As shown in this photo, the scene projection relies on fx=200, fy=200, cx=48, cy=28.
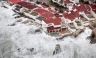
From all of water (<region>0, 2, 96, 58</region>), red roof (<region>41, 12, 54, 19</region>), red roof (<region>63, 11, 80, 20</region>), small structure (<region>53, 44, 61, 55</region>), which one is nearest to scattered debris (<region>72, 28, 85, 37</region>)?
water (<region>0, 2, 96, 58</region>)

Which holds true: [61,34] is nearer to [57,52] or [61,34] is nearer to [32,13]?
[57,52]

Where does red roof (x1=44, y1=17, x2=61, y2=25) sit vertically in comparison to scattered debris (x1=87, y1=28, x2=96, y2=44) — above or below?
above

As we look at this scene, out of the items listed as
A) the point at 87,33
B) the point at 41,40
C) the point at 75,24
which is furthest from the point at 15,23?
the point at 87,33

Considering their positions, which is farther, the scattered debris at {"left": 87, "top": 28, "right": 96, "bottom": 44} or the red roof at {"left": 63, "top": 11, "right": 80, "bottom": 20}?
the red roof at {"left": 63, "top": 11, "right": 80, "bottom": 20}

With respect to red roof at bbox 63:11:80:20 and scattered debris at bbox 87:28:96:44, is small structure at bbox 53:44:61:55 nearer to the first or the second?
scattered debris at bbox 87:28:96:44

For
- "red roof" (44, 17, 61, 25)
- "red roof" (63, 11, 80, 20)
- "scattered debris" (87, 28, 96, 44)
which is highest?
"red roof" (63, 11, 80, 20)

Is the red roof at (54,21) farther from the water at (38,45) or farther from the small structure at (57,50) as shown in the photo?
the small structure at (57,50)
